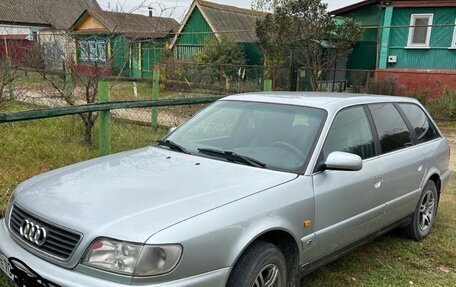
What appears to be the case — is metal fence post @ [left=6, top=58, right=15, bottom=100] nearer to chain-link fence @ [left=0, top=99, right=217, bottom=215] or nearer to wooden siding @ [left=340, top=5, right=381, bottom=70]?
chain-link fence @ [left=0, top=99, right=217, bottom=215]

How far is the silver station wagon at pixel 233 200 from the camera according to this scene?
2400 mm

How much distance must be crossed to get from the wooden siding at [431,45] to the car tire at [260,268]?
15.9 meters

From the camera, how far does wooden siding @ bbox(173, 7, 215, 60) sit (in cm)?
2241

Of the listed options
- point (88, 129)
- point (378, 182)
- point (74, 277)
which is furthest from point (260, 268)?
point (88, 129)

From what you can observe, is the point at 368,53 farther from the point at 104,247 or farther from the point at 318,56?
the point at 104,247

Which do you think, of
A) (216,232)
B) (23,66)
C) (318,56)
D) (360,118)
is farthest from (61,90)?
(318,56)

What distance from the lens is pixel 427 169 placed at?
470 cm

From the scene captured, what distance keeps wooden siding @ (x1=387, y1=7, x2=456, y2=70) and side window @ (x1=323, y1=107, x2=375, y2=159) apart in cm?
1436

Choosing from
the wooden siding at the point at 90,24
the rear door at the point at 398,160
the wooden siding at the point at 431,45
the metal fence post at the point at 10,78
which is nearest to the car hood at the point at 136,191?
the rear door at the point at 398,160

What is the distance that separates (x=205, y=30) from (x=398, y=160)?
20.1m

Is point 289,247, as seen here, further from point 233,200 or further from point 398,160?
point 398,160

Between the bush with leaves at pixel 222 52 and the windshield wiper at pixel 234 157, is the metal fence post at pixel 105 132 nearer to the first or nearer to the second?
the windshield wiper at pixel 234 157

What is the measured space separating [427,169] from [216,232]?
120 inches

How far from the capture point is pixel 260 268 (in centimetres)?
280
